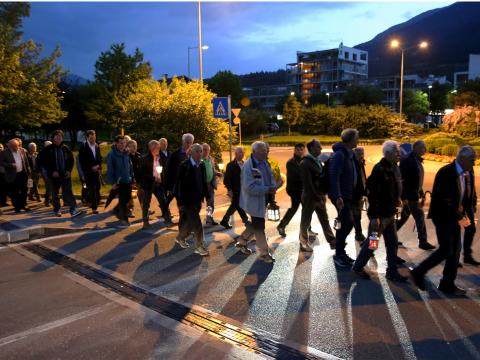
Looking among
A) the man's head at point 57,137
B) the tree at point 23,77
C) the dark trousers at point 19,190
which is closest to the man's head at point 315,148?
the man's head at point 57,137

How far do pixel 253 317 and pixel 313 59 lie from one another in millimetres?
122539

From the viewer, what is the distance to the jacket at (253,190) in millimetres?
6180

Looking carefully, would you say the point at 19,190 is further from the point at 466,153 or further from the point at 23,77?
the point at 466,153

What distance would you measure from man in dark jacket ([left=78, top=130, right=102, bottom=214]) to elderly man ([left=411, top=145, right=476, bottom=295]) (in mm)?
7353

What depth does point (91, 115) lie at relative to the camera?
117ft

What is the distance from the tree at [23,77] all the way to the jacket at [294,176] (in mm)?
→ 11389

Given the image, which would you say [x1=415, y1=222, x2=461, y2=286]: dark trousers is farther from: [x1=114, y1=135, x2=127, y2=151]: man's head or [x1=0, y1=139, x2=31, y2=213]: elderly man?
[x1=0, y1=139, x2=31, y2=213]: elderly man

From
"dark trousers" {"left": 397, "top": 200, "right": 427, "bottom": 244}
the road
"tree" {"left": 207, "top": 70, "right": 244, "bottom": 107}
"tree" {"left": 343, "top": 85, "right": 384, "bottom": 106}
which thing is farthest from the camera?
"tree" {"left": 343, "top": 85, "right": 384, "bottom": 106}

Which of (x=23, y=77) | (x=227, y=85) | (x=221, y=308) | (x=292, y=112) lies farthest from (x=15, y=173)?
(x=227, y=85)

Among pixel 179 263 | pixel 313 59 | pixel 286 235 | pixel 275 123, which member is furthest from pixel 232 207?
pixel 313 59

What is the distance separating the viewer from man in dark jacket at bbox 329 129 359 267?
6008mm

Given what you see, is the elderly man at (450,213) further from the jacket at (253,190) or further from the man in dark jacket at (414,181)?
the jacket at (253,190)

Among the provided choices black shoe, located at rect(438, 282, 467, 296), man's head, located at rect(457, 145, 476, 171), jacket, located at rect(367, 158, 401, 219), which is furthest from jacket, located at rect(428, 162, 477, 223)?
black shoe, located at rect(438, 282, 467, 296)

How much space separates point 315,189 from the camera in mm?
6801
